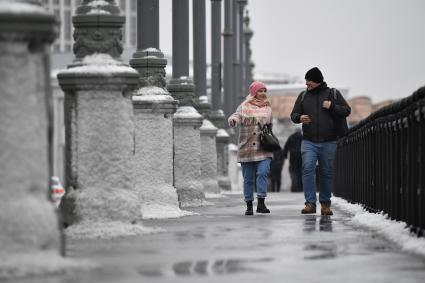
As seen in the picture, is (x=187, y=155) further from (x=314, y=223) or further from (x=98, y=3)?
(x=98, y=3)

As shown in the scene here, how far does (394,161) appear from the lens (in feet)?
43.6

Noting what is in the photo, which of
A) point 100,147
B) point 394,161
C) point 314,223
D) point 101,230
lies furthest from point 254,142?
point 101,230

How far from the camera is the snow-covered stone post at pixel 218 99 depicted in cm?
3753

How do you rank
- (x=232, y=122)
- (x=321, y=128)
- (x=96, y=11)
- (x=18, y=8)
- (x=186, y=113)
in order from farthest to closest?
(x=186, y=113), (x=232, y=122), (x=321, y=128), (x=96, y=11), (x=18, y=8)

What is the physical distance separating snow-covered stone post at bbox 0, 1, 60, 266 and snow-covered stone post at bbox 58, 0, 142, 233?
10.6 ft

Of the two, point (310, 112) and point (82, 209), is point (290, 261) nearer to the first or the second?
point (82, 209)

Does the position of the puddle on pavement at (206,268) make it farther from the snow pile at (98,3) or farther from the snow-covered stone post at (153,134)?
the snow-covered stone post at (153,134)

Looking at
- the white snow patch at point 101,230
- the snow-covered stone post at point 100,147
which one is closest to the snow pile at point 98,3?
the snow-covered stone post at point 100,147

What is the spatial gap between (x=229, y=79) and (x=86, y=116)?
3458cm

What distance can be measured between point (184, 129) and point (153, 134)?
16.3ft

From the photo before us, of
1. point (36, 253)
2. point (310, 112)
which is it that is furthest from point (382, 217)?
point (36, 253)

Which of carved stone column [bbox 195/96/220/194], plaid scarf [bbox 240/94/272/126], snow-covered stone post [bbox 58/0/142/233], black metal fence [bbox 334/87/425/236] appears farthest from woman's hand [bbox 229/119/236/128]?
carved stone column [bbox 195/96/220/194]

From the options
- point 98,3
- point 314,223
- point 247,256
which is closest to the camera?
point 247,256

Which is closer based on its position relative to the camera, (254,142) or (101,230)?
(101,230)
